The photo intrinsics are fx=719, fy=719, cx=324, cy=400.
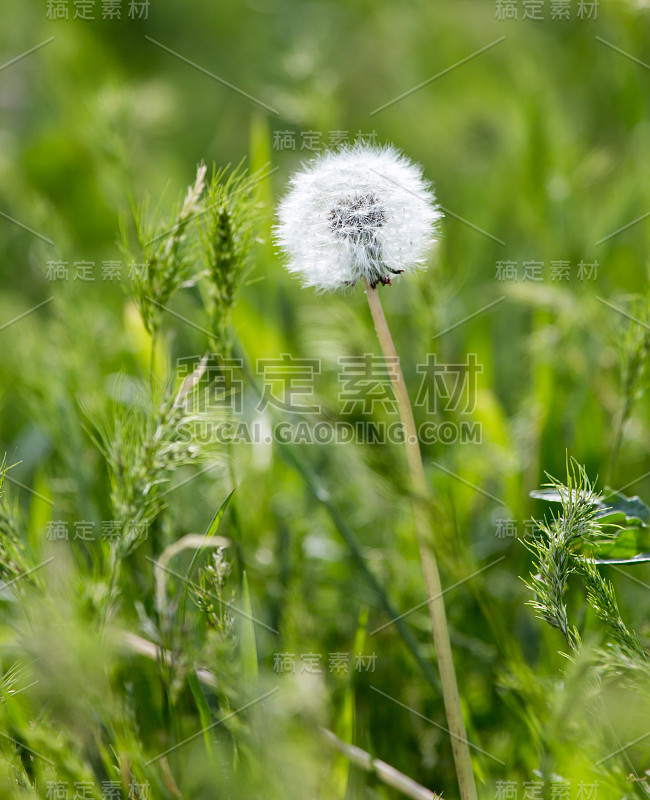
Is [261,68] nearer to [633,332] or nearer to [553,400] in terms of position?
[553,400]

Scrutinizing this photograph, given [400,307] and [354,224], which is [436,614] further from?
[400,307]

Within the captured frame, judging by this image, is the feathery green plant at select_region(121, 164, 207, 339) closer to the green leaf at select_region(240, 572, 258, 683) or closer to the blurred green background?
the blurred green background

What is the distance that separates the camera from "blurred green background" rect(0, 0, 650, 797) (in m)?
0.66

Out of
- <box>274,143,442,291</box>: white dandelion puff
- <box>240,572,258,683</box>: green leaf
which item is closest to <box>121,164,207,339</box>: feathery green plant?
<box>274,143,442,291</box>: white dandelion puff

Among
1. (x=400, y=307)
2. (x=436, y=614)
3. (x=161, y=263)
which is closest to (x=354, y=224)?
(x=161, y=263)

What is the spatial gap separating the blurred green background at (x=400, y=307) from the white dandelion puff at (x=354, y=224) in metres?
0.13

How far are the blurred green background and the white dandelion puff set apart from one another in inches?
5.3

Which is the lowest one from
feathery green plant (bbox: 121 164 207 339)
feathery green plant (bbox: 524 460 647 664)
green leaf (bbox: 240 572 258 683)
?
green leaf (bbox: 240 572 258 683)

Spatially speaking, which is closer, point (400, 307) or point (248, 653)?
point (248, 653)

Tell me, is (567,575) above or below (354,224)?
below

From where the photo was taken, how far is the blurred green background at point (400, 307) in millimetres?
661

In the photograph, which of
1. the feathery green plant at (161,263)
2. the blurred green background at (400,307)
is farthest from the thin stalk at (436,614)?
the feathery green plant at (161,263)

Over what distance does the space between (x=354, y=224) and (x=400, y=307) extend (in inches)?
29.1

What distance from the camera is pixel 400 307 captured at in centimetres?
120
